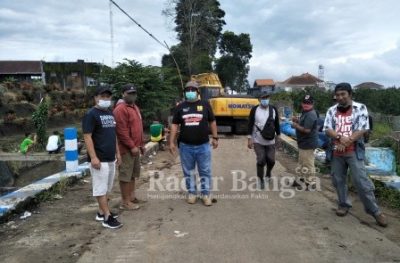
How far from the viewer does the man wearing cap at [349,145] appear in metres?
5.42

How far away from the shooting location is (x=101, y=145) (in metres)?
5.36

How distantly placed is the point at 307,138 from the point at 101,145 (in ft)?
12.5

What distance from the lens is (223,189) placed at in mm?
7555

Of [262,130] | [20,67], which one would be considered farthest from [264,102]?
[20,67]

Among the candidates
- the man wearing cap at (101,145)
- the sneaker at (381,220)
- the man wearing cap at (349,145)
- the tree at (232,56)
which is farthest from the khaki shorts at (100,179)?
the tree at (232,56)

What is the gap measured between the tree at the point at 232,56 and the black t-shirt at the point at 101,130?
47.7m

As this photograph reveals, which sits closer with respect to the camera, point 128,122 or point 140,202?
point 128,122

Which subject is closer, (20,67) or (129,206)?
(129,206)

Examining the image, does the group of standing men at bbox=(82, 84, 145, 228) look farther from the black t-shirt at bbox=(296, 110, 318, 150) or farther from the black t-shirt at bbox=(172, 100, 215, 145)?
the black t-shirt at bbox=(296, 110, 318, 150)

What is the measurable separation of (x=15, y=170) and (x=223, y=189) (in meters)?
9.08

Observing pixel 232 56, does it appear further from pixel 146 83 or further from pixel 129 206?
pixel 129 206

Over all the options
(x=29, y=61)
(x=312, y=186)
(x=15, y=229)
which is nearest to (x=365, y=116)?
(x=312, y=186)

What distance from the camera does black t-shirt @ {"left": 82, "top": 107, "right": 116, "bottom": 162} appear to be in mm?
5254

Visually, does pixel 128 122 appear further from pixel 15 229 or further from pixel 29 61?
pixel 29 61
